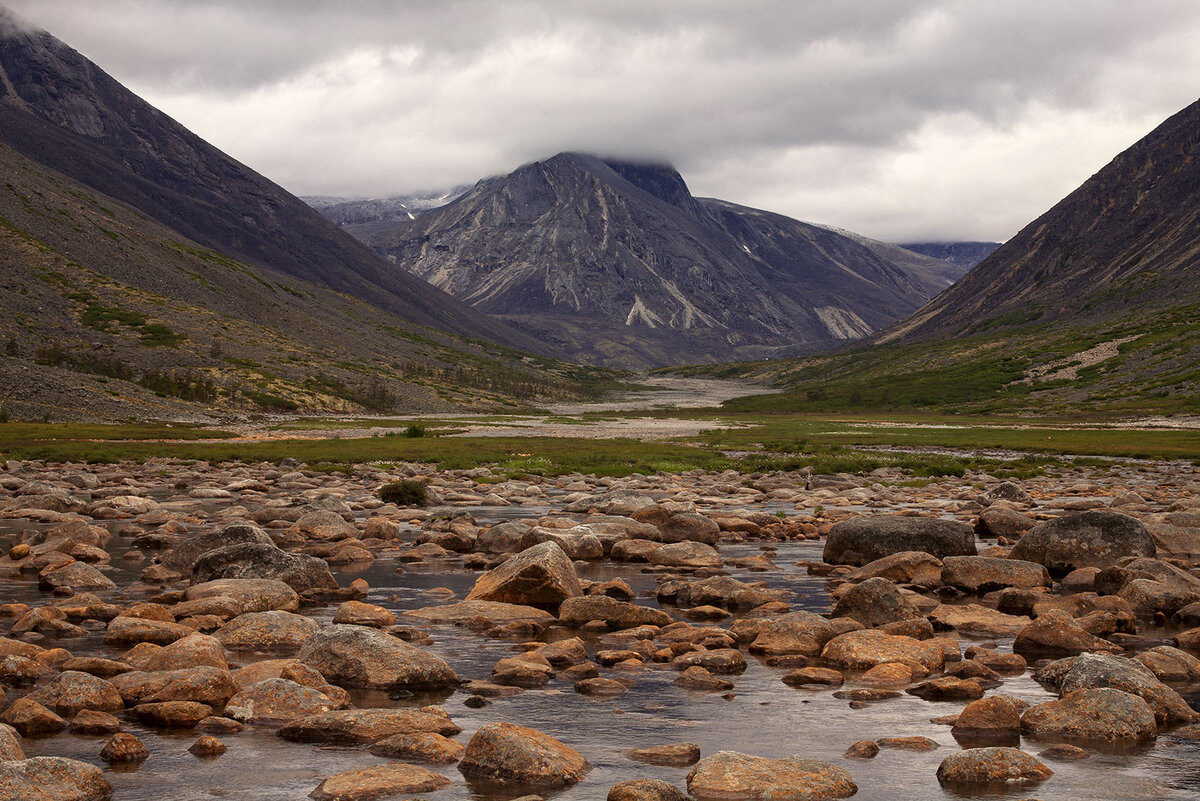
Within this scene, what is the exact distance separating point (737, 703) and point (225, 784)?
24.1 ft

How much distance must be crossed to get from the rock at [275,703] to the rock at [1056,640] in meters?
12.5

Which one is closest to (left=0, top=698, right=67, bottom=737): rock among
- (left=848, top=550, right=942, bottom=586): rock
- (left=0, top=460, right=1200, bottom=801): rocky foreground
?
(left=0, top=460, right=1200, bottom=801): rocky foreground

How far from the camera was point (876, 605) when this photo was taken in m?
19.0

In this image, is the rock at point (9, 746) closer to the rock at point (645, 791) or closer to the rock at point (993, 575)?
the rock at point (645, 791)

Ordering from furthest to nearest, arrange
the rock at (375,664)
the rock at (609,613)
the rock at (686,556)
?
the rock at (686,556) → the rock at (609,613) → the rock at (375,664)

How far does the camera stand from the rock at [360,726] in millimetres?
12195

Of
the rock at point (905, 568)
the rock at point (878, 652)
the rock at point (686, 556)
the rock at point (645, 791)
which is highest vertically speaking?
the rock at point (645, 791)

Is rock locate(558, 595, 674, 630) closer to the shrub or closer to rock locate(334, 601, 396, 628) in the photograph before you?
rock locate(334, 601, 396, 628)

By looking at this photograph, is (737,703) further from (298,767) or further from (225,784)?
(225,784)

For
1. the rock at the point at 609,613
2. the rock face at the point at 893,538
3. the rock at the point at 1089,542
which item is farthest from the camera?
the rock face at the point at 893,538

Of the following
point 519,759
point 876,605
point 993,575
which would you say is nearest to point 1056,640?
point 876,605

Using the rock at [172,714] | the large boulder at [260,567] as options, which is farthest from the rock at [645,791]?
the large boulder at [260,567]

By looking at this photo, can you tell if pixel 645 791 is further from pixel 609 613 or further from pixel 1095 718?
pixel 609 613

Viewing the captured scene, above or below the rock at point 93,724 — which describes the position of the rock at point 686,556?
below
